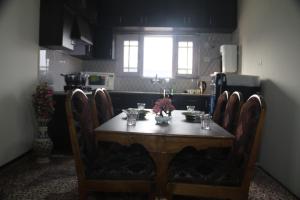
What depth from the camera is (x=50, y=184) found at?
246cm

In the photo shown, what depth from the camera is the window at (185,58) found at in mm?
5012

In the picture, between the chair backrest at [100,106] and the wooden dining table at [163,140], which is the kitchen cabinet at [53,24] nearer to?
the chair backrest at [100,106]

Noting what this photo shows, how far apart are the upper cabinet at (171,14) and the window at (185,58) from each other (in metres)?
0.49

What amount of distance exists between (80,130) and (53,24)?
2296mm

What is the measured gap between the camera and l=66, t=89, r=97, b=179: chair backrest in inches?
62.8

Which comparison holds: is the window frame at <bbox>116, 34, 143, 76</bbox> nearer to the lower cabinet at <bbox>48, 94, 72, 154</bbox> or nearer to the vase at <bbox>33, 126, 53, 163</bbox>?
the lower cabinet at <bbox>48, 94, 72, 154</bbox>

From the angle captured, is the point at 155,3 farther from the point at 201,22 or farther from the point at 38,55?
the point at 38,55

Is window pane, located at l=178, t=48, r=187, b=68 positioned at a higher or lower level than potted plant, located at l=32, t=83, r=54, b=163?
higher

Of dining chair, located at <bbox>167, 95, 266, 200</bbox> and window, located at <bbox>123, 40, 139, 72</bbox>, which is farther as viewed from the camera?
window, located at <bbox>123, 40, 139, 72</bbox>

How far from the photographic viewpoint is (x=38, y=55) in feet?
11.5

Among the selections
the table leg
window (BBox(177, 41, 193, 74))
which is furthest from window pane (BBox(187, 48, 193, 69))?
the table leg

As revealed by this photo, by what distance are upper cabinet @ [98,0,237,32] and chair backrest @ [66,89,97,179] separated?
3150 mm

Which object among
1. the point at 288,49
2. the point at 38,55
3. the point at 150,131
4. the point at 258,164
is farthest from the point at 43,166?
the point at 288,49

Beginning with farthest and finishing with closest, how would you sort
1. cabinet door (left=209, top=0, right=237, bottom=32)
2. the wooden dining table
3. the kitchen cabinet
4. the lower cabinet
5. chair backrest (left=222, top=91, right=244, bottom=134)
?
cabinet door (left=209, top=0, right=237, bottom=32), the lower cabinet, the kitchen cabinet, chair backrest (left=222, top=91, right=244, bottom=134), the wooden dining table
